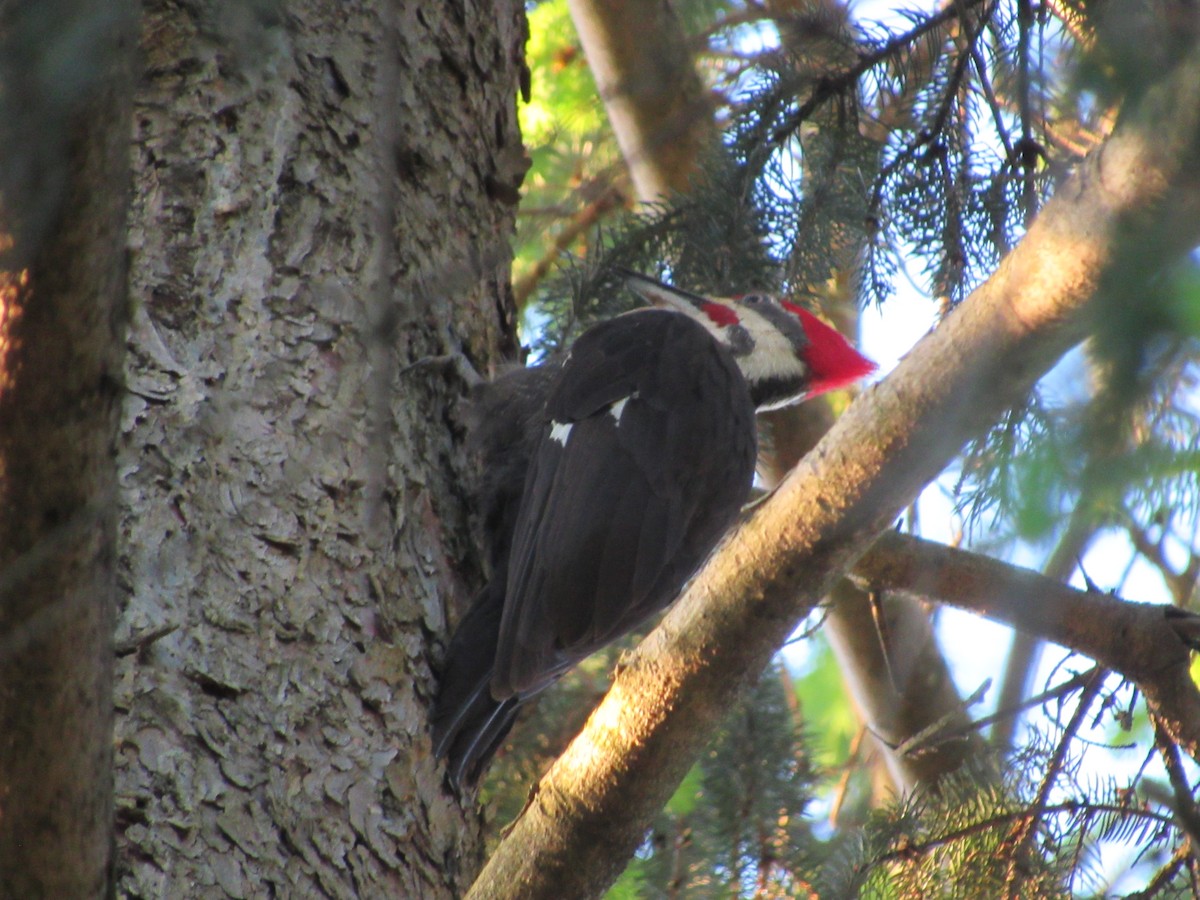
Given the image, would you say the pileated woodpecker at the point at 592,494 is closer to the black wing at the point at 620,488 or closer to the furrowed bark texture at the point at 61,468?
the black wing at the point at 620,488

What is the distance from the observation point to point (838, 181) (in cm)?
240

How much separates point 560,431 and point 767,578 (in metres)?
0.97

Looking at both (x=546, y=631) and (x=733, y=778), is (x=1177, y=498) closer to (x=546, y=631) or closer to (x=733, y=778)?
(x=546, y=631)

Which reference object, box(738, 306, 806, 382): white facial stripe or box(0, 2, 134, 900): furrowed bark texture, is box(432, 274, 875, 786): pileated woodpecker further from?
box(0, 2, 134, 900): furrowed bark texture

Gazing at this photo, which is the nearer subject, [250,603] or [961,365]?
[961,365]

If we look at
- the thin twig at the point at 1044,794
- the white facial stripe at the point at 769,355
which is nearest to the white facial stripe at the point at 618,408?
the white facial stripe at the point at 769,355

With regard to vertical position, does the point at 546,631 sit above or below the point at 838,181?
below

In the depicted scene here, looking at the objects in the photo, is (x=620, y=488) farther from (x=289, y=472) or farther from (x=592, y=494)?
(x=289, y=472)

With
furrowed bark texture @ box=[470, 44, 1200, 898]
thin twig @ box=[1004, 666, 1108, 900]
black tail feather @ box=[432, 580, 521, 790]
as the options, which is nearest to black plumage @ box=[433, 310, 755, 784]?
black tail feather @ box=[432, 580, 521, 790]

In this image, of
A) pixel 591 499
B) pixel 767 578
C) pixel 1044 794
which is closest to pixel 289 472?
pixel 591 499

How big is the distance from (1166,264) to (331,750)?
1.28 m

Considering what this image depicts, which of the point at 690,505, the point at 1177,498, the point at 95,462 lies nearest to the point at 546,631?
the point at 690,505

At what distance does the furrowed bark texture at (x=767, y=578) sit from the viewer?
124 centimetres

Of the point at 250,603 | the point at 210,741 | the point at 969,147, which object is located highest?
the point at 969,147
